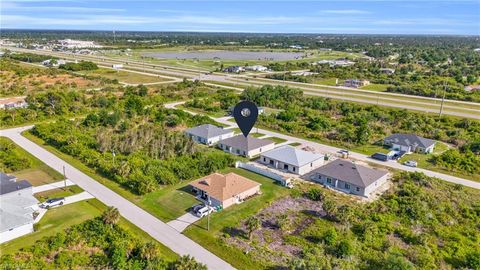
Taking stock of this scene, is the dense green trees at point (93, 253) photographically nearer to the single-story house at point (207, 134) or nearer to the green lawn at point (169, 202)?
the green lawn at point (169, 202)

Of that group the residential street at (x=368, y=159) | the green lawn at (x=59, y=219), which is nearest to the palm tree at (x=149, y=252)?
the green lawn at (x=59, y=219)

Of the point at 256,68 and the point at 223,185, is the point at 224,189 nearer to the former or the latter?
the point at 223,185

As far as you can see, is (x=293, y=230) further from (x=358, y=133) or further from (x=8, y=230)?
(x=358, y=133)

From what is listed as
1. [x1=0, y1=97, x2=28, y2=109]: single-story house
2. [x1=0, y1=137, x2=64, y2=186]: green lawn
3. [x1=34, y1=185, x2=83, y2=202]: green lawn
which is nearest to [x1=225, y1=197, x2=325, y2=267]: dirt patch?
[x1=34, y1=185, x2=83, y2=202]: green lawn

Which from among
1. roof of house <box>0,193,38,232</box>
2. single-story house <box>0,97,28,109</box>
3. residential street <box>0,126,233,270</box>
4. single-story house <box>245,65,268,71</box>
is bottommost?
residential street <box>0,126,233,270</box>

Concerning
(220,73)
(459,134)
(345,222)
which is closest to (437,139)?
(459,134)

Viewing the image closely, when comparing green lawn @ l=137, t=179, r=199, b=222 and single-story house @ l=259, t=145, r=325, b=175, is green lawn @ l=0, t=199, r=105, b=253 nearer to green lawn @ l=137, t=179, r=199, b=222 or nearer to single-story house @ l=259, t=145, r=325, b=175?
green lawn @ l=137, t=179, r=199, b=222
